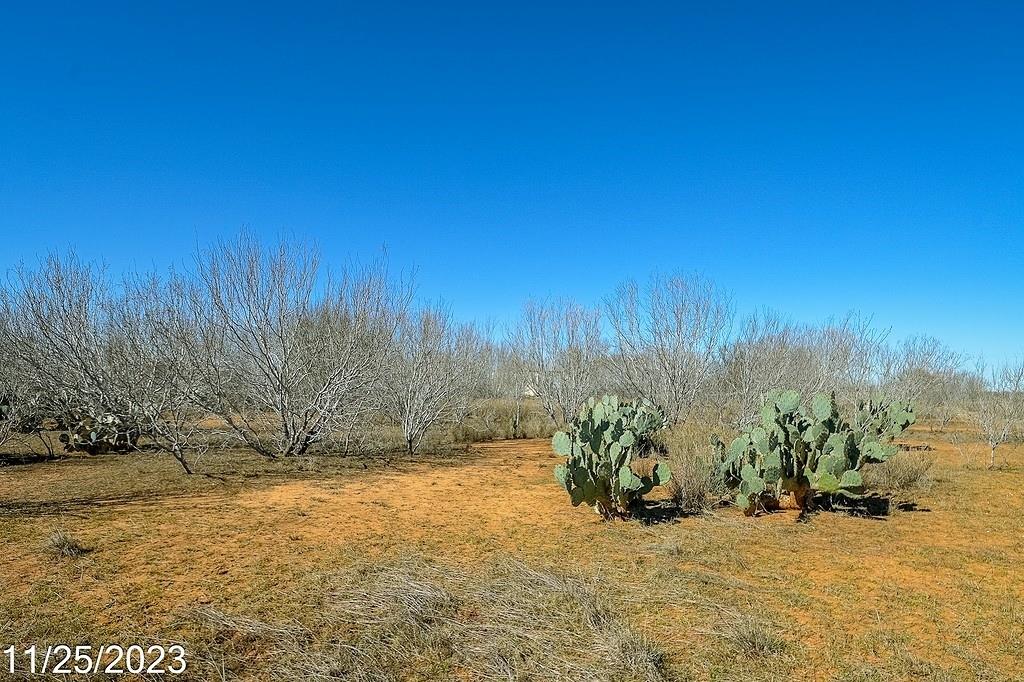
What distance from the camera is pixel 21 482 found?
301 inches

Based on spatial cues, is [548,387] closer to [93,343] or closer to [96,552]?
[93,343]

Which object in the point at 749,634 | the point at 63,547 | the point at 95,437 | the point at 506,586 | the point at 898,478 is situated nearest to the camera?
the point at 749,634

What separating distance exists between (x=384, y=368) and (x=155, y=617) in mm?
8436

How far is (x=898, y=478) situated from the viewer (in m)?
7.95

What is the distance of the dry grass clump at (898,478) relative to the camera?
773 cm

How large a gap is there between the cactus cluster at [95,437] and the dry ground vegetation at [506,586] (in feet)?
12.3

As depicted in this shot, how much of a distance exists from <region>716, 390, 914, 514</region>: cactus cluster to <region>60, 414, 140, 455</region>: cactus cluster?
11.0 m

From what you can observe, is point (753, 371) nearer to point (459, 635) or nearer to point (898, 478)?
point (898, 478)

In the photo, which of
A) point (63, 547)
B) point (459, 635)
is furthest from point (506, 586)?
point (63, 547)

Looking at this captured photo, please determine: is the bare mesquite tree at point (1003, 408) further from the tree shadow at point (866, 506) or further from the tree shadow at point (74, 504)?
the tree shadow at point (74, 504)

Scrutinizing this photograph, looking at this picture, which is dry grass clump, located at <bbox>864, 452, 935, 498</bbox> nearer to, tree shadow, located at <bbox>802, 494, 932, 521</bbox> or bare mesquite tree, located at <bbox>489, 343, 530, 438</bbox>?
tree shadow, located at <bbox>802, 494, 932, 521</bbox>

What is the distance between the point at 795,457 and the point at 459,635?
4905mm

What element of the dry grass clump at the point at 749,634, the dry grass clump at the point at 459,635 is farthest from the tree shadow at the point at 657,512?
the dry grass clump at the point at 749,634

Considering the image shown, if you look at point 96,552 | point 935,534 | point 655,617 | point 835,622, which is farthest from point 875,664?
point 96,552
